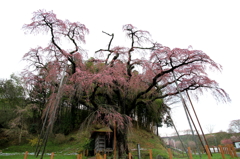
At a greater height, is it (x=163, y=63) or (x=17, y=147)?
(x=163, y=63)

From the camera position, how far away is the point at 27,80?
20.7 feet

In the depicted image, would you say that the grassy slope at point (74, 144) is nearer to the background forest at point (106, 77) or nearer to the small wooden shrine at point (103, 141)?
the small wooden shrine at point (103, 141)

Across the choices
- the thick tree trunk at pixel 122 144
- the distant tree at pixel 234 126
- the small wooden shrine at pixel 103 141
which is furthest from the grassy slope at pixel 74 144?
the distant tree at pixel 234 126

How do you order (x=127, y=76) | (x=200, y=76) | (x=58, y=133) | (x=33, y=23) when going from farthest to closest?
(x=58, y=133) → (x=127, y=76) → (x=200, y=76) → (x=33, y=23)

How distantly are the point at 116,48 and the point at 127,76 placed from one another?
173 centimetres

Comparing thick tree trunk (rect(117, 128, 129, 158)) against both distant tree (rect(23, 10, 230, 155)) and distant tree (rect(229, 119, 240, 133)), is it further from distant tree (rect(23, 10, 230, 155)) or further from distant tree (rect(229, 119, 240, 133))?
distant tree (rect(229, 119, 240, 133))

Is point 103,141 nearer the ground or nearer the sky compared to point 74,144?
nearer the ground

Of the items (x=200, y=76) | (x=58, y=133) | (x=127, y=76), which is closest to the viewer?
(x=200, y=76)

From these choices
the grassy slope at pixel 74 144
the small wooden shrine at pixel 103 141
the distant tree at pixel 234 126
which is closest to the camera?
the small wooden shrine at pixel 103 141

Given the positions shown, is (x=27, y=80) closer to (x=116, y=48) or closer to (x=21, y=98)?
(x=116, y=48)

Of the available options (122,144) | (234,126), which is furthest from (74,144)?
(234,126)

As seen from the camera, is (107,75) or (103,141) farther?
(103,141)

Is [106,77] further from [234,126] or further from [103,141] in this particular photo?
[234,126]

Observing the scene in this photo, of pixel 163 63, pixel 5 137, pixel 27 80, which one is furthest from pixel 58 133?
pixel 163 63
